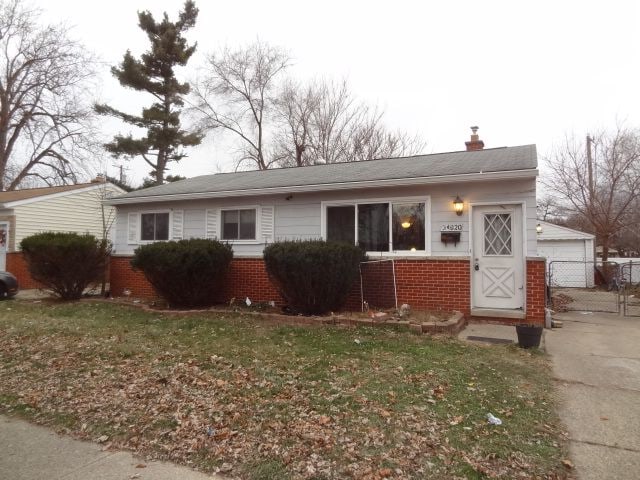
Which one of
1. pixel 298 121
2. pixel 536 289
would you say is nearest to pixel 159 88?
pixel 298 121

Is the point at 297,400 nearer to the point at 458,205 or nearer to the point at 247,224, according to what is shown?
the point at 458,205

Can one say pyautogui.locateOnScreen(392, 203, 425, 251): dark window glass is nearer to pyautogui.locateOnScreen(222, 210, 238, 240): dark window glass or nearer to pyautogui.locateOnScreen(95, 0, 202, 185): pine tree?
pyautogui.locateOnScreen(222, 210, 238, 240): dark window glass

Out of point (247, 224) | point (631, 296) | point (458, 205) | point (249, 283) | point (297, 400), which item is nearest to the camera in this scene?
point (297, 400)

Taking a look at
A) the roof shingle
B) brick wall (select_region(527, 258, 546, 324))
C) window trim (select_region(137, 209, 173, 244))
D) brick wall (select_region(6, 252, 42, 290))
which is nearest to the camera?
brick wall (select_region(527, 258, 546, 324))

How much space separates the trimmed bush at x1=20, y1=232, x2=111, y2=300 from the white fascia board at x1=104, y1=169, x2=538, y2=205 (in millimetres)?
1617

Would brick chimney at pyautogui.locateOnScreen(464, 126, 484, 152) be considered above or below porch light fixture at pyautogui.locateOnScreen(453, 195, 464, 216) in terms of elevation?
above

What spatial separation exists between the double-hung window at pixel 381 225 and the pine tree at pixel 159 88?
62.3 feet

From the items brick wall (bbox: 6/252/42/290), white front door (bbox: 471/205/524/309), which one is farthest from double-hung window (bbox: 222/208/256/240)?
brick wall (bbox: 6/252/42/290)

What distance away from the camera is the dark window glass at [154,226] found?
11.4 meters

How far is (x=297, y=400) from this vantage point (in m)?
4.11

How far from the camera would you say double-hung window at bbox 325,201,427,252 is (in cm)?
860

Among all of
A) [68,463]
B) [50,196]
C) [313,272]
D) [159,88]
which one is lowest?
[68,463]

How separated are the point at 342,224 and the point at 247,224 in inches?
96.6

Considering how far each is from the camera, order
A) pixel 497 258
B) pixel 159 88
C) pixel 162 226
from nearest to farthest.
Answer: pixel 497 258
pixel 162 226
pixel 159 88
